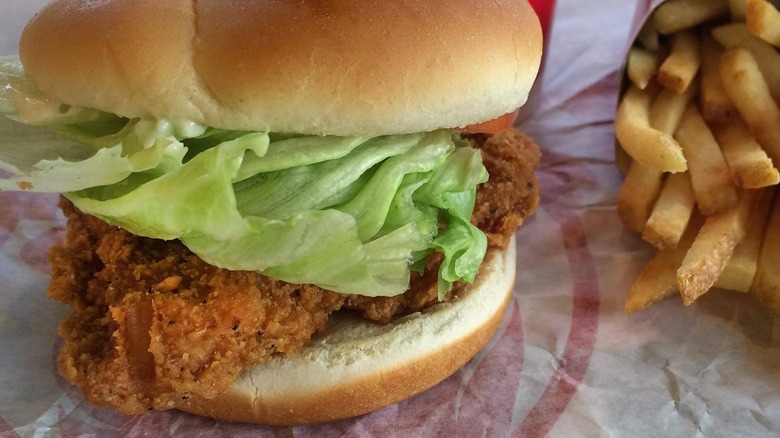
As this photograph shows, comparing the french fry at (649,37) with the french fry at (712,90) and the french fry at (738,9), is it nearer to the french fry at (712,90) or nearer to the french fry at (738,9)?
the french fry at (712,90)

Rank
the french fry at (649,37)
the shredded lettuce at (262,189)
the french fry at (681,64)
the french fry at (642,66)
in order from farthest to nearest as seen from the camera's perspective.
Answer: the french fry at (649,37), the french fry at (642,66), the french fry at (681,64), the shredded lettuce at (262,189)

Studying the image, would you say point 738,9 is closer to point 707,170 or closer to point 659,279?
point 707,170

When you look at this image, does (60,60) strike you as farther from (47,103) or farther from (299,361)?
(299,361)

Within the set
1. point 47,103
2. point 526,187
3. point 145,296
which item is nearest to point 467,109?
point 526,187

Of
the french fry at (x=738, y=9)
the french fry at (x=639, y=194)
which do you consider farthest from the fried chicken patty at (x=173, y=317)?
the french fry at (x=738, y=9)

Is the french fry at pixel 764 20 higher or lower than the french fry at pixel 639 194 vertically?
higher

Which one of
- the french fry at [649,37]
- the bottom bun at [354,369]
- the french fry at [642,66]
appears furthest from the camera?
the french fry at [649,37]

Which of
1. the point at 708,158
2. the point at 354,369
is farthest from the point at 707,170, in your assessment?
the point at 354,369

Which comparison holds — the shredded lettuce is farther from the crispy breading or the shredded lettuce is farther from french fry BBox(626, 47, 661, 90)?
french fry BBox(626, 47, 661, 90)

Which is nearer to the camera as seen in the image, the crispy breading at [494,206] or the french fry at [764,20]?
the crispy breading at [494,206]
